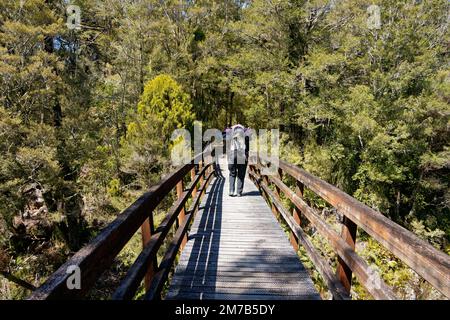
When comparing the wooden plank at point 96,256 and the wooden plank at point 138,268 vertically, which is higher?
the wooden plank at point 96,256

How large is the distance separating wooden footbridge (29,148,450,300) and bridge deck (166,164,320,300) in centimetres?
1

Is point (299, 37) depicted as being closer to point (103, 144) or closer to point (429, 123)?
point (429, 123)

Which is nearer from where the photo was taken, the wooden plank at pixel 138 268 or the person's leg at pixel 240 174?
the wooden plank at pixel 138 268

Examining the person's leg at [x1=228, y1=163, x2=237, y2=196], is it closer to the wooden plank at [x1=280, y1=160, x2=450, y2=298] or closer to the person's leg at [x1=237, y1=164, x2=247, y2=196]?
the person's leg at [x1=237, y1=164, x2=247, y2=196]

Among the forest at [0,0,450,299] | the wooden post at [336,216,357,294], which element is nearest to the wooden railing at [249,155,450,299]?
the wooden post at [336,216,357,294]

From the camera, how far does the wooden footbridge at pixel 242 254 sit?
4.97ft

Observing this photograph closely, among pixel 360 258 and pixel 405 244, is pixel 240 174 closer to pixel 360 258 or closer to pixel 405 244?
pixel 360 258

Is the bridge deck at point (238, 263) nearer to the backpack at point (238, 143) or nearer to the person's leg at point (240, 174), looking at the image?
the person's leg at point (240, 174)

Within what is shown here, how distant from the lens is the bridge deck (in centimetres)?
316

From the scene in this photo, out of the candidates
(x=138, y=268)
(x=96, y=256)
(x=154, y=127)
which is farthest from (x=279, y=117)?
(x=96, y=256)

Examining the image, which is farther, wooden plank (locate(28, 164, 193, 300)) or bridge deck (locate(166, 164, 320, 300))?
bridge deck (locate(166, 164, 320, 300))

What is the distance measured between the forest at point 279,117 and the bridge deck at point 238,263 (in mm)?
7423

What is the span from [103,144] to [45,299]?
21573 mm

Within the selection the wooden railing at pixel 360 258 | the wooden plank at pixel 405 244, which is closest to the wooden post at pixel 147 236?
the wooden railing at pixel 360 258
